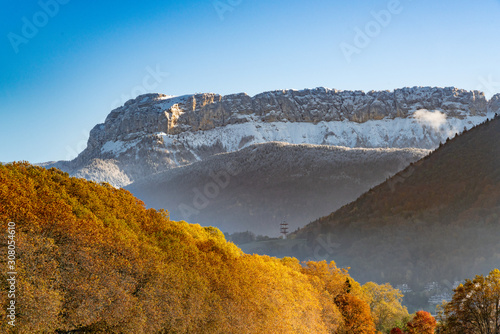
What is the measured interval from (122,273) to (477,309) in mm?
24014

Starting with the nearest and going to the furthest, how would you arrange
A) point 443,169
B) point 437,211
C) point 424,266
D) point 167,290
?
point 167,290, point 424,266, point 437,211, point 443,169

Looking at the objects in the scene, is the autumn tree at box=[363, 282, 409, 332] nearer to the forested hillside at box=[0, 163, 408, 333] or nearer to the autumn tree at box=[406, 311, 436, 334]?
the autumn tree at box=[406, 311, 436, 334]

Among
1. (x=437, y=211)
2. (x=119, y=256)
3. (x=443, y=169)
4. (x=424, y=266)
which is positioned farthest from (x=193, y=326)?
(x=443, y=169)

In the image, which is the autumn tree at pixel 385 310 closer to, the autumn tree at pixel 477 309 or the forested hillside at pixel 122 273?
the autumn tree at pixel 477 309

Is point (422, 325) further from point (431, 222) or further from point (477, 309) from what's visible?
point (431, 222)

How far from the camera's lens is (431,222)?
95.0 meters

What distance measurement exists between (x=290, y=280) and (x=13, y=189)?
18.5 metres

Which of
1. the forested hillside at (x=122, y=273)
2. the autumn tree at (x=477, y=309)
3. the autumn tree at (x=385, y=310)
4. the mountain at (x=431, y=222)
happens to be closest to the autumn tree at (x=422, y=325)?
the autumn tree at (x=385, y=310)

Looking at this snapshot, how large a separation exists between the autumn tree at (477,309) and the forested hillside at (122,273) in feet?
29.7

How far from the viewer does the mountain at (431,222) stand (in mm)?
85312

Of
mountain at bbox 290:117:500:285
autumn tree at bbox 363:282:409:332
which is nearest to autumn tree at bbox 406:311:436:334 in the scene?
autumn tree at bbox 363:282:409:332

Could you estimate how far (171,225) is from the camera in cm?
2739

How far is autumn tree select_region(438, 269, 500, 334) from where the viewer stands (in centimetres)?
3108

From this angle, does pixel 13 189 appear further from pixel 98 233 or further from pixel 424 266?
pixel 424 266
